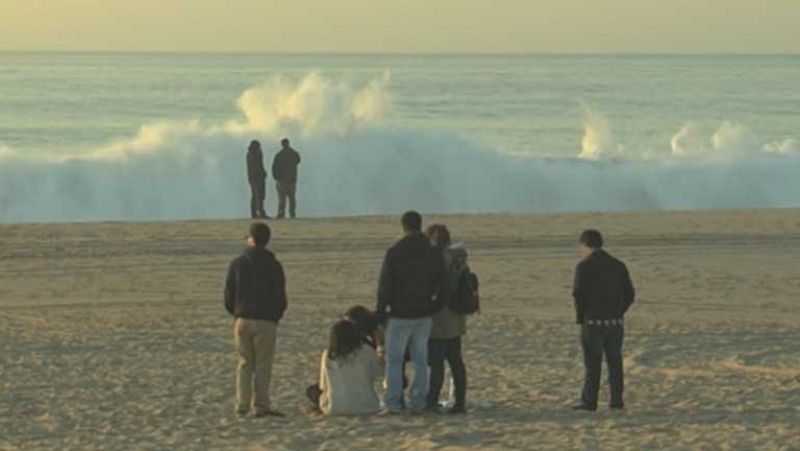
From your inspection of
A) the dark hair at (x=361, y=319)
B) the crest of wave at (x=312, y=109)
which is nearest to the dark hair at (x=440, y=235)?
the dark hair at (x=361, y=319)

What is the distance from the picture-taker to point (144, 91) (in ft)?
324

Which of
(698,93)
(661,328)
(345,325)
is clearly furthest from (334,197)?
(698,93)

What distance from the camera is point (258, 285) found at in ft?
38.8

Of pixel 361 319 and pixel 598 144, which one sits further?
pixel 598 144

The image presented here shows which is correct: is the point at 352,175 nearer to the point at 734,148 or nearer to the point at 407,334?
the point at 734,148

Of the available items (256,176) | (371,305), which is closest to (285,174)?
(256,176)

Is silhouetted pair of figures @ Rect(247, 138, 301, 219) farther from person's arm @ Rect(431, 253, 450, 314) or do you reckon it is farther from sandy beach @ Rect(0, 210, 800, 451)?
person's arm @ Rect(431, 253, 450, 314)

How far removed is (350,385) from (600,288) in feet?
5.88

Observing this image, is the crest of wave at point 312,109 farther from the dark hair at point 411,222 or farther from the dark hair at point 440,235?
the dark hair at point 411,222

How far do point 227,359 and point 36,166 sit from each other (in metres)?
25.6

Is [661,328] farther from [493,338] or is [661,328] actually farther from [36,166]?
[36,166]

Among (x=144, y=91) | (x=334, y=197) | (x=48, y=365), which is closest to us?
(x=48, y=365)

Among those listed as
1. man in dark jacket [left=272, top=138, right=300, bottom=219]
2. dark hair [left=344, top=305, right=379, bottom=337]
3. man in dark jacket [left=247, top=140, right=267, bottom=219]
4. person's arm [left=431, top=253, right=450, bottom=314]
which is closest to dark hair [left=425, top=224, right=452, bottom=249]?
person's arm [left=431, top=253, right=450, bottom=314]

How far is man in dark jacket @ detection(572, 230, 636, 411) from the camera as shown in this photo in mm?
11906
